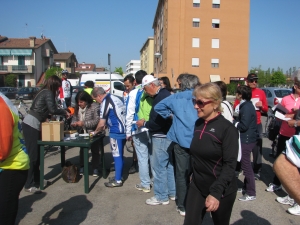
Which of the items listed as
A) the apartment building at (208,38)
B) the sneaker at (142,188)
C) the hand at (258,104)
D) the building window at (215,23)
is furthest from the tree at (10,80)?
the hand at (258,104)

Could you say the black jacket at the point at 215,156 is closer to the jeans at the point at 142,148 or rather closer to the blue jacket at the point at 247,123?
the blue jacket at the point at 247,123

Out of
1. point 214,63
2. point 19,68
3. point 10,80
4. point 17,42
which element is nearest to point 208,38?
point 214,63

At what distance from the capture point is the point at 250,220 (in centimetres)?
412

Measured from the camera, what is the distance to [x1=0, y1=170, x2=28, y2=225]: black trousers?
103 inches

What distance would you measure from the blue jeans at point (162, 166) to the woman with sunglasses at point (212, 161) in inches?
63.3

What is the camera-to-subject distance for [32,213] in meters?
4.30

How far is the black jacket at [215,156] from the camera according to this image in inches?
97.6

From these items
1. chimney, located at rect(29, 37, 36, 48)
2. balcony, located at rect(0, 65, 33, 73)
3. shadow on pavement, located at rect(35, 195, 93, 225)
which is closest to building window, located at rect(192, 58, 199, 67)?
balcony, located at rect(0, 65, 33, 73)

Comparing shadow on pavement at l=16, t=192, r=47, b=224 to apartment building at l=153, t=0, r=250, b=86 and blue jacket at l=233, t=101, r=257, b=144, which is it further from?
apartment building at l=153, t=0, r=250, b=86

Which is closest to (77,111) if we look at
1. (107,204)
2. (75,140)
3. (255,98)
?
(75,140)

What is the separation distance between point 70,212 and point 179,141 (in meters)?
1.96

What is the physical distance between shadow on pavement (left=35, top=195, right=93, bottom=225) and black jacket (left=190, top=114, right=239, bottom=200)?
219cm

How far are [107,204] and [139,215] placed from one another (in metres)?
0.66

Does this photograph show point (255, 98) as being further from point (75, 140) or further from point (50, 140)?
point (50, 140)
